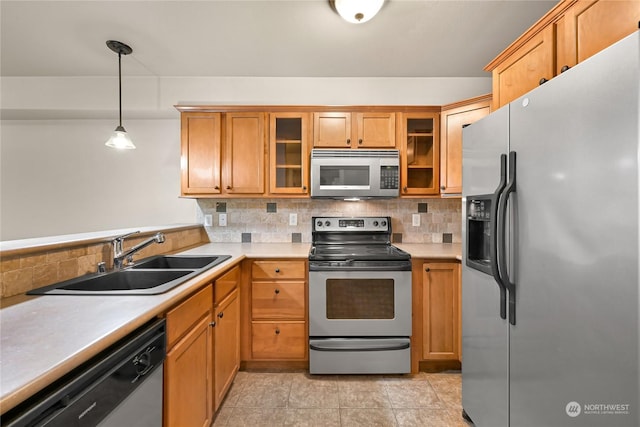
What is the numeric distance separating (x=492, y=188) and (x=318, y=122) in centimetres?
160

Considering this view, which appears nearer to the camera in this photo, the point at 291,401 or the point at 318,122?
the point at 291,401

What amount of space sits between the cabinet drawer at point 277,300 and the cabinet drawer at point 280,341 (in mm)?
79

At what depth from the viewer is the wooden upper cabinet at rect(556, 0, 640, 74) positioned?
0.95 meters

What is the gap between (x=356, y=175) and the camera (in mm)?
2434

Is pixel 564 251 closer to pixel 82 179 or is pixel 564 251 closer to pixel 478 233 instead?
pixel 478 233

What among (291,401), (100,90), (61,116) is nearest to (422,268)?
(291,401)

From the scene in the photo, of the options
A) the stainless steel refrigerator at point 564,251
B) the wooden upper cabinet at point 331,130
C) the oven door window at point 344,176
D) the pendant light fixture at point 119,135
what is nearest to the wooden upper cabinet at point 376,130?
the wooden upper cabinet at point 331,130

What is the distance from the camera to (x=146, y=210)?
3.02 m

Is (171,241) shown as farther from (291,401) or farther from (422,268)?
(422,268)

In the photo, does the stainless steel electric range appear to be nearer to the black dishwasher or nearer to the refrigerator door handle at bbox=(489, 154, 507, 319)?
the refrigerator door handle at bbox=(489, 154, 507, 319)

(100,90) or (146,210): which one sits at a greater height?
(100,90)

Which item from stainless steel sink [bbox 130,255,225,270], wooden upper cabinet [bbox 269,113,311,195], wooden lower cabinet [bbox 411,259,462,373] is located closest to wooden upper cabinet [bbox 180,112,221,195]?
wooden upper cabinet [bbox 269,113,311,195]

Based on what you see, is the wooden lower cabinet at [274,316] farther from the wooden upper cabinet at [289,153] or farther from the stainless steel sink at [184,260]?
the wooden upper cabinet at [289,153]

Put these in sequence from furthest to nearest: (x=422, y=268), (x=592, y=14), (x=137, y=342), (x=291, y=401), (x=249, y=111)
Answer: (x=249, y=111), (x=422, y=268), (x=291, y=401), (x=592, y=14), (x=137, y=342)
